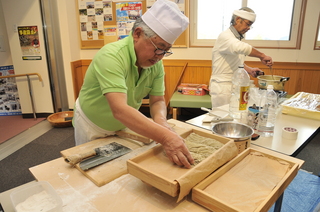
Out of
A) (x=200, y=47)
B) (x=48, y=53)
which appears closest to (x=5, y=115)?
(x=48, y=53)

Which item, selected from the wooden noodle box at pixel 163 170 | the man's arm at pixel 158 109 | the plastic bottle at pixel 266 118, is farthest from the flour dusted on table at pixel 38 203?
the plastic bottle at pixel 266 118

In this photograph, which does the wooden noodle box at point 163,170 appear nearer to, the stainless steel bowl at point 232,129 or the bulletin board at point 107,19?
the stainless steel bowl at point 232,129

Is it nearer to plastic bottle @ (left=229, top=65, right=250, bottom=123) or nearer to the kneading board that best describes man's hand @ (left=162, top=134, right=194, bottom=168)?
the kneading board

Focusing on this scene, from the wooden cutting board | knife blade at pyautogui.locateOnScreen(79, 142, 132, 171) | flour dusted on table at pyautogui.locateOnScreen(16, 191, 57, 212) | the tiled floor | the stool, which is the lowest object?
the tiled floor

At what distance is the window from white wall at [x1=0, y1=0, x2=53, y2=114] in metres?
2.34

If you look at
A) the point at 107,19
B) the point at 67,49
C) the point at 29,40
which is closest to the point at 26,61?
the point at 29,40

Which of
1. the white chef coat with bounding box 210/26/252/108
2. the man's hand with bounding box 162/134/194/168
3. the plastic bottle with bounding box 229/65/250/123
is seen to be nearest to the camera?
the man's hand with bounding box 162/134/194/168

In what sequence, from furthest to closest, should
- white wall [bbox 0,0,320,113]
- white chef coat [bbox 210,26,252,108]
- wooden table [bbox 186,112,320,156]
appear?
white wall [bbox 0,0,320,113] → white chef coat [bbox 210,26,252,108] → wooden table [bbox 186,112,320,156]

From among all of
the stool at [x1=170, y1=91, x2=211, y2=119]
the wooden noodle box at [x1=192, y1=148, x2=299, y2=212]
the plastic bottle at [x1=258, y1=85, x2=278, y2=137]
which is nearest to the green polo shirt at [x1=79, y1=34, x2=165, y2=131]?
the wooden noodle box at [x1=192, y1=148, x2=299, y2=212]

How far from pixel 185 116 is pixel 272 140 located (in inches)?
103

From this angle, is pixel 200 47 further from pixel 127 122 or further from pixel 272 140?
pixel 127 122

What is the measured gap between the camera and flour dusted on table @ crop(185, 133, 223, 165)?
973 millimetres

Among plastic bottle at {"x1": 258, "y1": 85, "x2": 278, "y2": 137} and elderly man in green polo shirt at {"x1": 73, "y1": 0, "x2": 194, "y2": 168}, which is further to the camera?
plastic bottle at {"x1": 258, "y1": 85, "x2": 278, "y2": 137}

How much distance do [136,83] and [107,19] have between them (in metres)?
2.95
